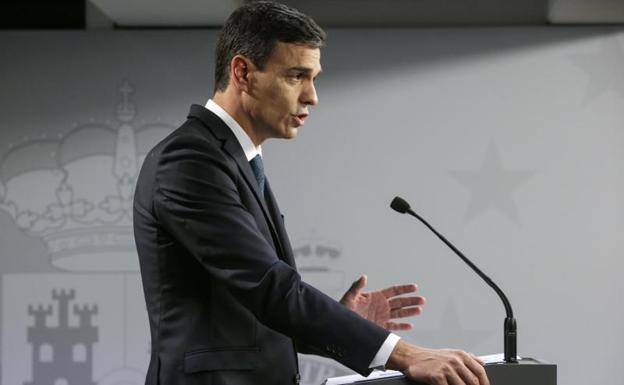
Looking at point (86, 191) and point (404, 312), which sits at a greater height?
point (86, 191)

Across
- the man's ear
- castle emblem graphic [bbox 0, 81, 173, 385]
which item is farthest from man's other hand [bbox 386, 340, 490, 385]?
castle emblem graphic [bbox 0, 81, 173, 385]

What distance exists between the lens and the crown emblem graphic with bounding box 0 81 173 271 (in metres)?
4.79

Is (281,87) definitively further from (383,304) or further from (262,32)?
(383,304)

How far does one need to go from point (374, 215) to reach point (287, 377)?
314 centimetres

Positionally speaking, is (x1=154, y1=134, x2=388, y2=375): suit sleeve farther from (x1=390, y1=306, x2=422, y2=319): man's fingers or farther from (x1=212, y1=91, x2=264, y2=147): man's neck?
(x1=390, y1=306, x2=422, y2=319): man's fingers

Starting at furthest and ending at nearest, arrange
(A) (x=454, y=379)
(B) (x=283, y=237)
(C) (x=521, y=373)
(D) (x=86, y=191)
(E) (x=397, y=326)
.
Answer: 1. (D) (x=86, y=191)
2. (E) (x=397, y=326)
3. (B) (x=283, y=237)
4. (C) (x=521, y=373)
5. (A) (x=454, y=379)

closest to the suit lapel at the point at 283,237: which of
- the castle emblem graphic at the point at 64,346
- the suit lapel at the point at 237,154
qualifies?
the suit lapel at the point at 237,154

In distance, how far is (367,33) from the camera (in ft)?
15.6

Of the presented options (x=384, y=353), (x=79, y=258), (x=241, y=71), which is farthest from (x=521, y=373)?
(x=79, y=258)

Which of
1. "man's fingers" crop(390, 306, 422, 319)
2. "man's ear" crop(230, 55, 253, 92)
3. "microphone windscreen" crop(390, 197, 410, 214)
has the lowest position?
"man's fingers" crop(390, 306, 422, 319)

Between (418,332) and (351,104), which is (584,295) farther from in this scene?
(351,104)

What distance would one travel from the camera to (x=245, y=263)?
147 centimetres

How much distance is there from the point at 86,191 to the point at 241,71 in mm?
3301

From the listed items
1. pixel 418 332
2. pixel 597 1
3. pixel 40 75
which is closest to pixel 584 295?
pixel 418 332
